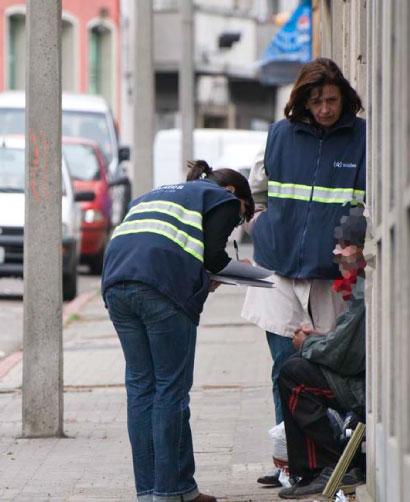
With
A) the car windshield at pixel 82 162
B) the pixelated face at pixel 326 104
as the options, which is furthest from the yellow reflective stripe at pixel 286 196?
the car windshield at pixel 82 162

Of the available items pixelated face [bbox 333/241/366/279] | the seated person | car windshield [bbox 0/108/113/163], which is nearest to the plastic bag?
the seated person

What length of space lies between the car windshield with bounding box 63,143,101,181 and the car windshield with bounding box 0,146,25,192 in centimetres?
504

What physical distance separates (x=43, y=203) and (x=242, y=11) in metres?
42.4

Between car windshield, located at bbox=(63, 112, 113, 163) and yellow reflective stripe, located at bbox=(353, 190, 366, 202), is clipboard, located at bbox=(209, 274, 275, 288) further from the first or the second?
car windshield, located at bbox=(63, 112, 113, 163)

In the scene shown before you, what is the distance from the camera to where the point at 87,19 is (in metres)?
48.2

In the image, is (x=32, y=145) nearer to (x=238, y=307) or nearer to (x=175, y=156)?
A: (x=238, y=307)

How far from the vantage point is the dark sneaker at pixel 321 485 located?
718 centimetres

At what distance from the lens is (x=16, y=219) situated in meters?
18.4

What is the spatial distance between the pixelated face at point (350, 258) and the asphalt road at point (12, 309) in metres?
6.78

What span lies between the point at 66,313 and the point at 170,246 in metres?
10.8

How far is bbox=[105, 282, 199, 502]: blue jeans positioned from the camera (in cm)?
684

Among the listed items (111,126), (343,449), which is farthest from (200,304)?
(111,126)

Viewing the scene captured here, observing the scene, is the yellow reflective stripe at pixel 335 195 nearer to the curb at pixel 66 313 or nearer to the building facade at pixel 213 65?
the curb at pixel 66 313

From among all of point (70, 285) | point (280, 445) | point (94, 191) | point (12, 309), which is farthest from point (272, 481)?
point (94, 191)
